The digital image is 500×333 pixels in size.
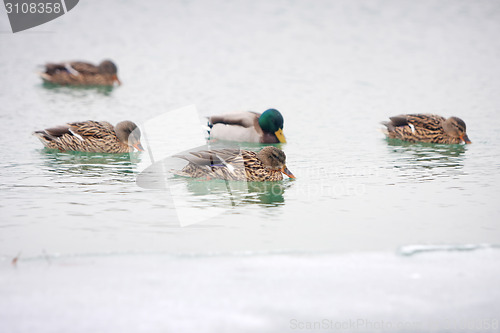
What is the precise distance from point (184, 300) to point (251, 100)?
8.62m

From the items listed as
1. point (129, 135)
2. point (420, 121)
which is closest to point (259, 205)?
point (129, 135)

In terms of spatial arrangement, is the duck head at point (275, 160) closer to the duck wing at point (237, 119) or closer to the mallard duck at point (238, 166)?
the mallard duck at point (238, 166)

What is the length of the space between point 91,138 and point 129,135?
58cm

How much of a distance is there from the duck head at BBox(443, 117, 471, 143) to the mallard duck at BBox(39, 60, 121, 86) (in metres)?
7.15

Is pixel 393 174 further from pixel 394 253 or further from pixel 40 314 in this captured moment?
pixel 40 314

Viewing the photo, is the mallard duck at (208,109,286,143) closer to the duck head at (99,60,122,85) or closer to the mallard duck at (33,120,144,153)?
the mallard duck at (33,120,144,153)

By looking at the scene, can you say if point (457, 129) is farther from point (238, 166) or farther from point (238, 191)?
point (238, 191)

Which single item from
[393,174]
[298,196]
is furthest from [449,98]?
[298,196]

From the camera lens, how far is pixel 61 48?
57.7ft

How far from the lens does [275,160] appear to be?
788 cm

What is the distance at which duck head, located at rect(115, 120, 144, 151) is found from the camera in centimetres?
949

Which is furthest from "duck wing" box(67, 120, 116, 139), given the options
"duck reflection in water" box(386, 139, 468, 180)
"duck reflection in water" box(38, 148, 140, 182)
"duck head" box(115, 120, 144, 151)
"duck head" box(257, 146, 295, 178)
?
"duck reflection in water" box(386, 139, 468, 180)

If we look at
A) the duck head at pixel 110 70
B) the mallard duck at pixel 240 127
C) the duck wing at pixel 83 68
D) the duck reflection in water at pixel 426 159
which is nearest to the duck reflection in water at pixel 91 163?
the mallard duck at pixel 240 127

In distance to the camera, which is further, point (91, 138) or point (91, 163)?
point (91, 138)
